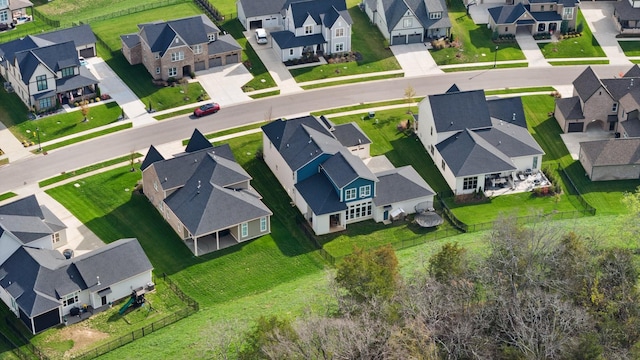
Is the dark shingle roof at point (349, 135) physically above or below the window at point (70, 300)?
above

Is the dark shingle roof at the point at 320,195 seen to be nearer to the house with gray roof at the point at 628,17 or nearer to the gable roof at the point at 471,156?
the gable roof at the point at 471,156

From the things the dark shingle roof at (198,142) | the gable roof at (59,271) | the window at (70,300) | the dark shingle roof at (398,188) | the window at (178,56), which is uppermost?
the window at (178,56)

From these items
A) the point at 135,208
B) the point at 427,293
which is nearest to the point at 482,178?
the point at 427,293

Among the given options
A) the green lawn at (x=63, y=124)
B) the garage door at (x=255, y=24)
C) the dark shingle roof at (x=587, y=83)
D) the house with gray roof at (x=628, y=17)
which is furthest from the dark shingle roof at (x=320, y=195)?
the house with gray roof at (x=628, y=17)

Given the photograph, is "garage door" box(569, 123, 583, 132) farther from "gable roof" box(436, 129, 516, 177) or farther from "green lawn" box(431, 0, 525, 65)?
"green lawn" box(431, 0, 525, 65)

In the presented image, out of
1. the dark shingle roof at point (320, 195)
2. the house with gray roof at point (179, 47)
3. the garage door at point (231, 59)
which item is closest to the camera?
the dark shingle roof at point (320, 195)

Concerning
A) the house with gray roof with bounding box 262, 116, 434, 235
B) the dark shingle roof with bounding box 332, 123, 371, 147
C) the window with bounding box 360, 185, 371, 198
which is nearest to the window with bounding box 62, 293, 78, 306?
the house with gray roof with bounding box 262, 116, 434, 235

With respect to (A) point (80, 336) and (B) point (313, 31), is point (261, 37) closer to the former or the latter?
(B) point (313, 31)
